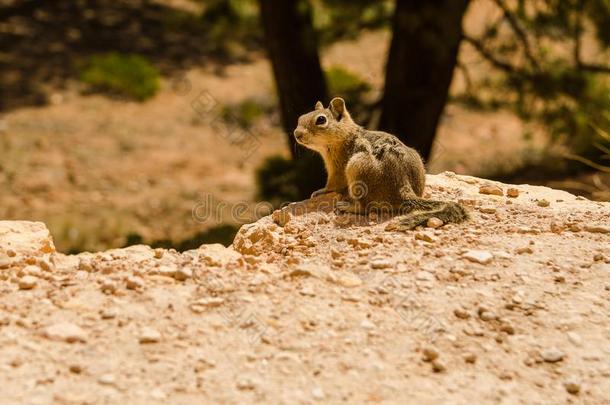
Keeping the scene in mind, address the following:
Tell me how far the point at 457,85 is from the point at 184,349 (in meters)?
11.2

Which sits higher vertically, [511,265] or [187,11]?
[187,11]

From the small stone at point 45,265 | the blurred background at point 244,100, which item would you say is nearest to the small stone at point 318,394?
the small stone at point 45,265

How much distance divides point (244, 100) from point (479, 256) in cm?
912

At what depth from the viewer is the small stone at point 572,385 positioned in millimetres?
3104

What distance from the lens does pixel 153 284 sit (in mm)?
3613

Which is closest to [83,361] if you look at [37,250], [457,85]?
[37,250]

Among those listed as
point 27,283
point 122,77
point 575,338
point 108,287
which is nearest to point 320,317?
point 108,287

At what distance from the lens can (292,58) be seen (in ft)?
26.4

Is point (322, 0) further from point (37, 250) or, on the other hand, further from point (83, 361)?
point (83, 361)

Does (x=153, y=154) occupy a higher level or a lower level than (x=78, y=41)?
lower

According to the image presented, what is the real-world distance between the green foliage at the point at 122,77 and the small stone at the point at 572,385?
10444 mm

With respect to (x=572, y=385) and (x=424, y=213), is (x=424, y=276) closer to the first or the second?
(x=424, y=213)

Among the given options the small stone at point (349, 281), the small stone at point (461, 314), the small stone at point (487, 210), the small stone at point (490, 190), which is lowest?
the small stone at point (461, 314)

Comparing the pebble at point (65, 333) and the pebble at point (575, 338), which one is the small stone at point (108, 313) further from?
the pebble at point (575, 338)
